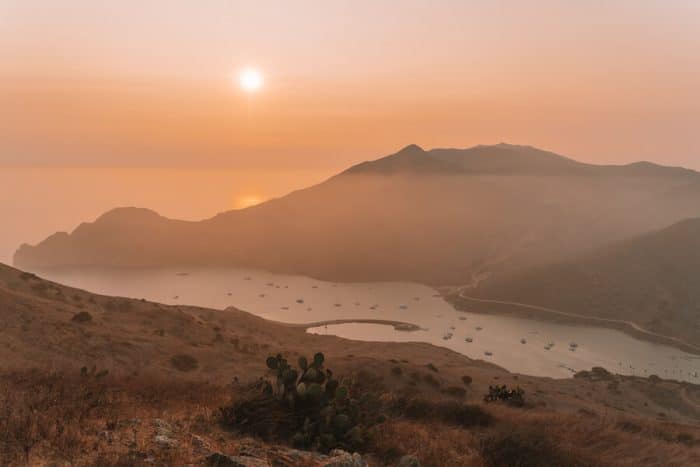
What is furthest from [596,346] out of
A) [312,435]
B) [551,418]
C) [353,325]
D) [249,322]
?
[312,435]

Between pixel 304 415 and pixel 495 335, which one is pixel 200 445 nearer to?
pixel 304 415

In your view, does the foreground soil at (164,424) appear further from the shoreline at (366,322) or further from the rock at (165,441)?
the shoreline at (366,322)

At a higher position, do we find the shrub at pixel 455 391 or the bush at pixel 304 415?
the bush at pixel 304 415

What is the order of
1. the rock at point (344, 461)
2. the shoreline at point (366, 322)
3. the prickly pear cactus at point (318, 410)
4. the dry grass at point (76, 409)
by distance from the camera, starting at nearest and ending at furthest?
the dry grass at point (76, 409), the rock at point (344, 461), the prickly pear cactus at point (318, 410), the shoreline at point (366, 322)

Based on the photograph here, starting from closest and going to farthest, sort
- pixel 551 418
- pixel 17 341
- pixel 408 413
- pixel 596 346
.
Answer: pixel 408 413
pixel 551 418
pixel 17 341
pixel 596 346

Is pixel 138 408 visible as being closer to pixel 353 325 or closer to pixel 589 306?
pixel 353 325

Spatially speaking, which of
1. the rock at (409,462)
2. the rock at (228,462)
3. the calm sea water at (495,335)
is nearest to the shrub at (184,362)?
the rock at (409,462)

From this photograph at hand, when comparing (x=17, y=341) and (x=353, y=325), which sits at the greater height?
(x=17, y=341)
